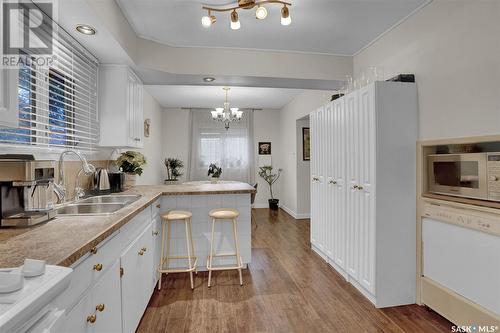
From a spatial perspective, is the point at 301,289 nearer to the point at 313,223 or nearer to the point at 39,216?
the point at 313,223

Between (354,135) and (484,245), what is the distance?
1.27 meters

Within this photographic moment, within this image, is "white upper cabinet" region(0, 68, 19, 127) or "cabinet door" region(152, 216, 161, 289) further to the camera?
"cabinet door" region(152, 216, 161, 289)

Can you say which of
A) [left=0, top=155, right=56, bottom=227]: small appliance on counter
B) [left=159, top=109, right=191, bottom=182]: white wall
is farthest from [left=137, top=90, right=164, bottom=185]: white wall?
[left=0, top=155, right=56, bottom=227]: small appliance on counter

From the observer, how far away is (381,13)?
2398 mm

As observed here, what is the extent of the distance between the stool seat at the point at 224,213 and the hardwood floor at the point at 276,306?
69cm

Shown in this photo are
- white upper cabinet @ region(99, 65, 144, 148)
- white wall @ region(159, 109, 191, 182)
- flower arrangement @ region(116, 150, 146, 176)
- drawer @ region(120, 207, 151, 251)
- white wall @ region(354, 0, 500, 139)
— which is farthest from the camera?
white wall @ region(159, 109, 191, 182)

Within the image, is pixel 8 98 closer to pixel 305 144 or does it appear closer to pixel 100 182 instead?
pixel 100 182

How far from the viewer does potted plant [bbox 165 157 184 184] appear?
6.48 meters

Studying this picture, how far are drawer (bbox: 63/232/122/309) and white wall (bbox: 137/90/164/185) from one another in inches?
128

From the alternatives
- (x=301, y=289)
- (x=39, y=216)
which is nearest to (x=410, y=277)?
(x=301, y=289)

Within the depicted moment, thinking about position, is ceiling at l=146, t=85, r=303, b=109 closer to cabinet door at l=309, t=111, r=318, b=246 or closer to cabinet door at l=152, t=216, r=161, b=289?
cabinet door at l=309, t=111, r=318, b=246

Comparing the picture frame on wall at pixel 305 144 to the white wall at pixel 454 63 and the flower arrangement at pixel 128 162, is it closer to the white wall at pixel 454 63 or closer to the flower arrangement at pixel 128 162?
the white wall at pixel 454 63

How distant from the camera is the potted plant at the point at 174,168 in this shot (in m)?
6.48

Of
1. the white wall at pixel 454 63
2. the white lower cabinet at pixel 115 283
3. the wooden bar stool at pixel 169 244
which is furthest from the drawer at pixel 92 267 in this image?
the white wall at pixel 454 63
